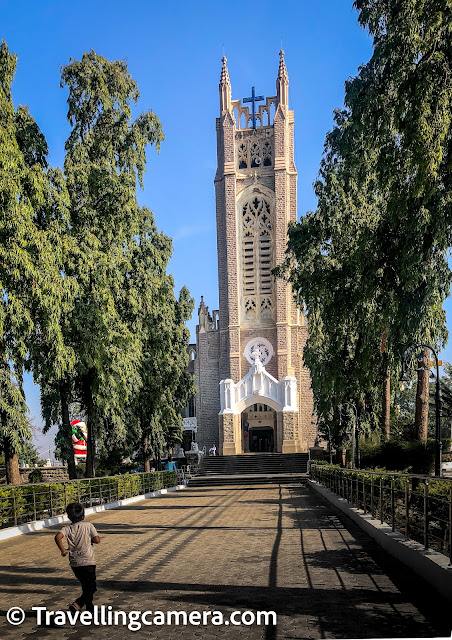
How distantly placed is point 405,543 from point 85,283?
1329 cm

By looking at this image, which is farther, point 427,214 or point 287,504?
point 287,504

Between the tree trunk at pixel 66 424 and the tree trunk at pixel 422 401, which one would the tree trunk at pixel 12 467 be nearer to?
the tree trunk at pixel 66 424

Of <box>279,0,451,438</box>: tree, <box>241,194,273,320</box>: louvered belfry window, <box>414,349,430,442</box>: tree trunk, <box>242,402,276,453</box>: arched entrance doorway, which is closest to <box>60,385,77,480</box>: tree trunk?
<box>279,0,451,438</box>: tree

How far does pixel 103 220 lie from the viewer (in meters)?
22.0

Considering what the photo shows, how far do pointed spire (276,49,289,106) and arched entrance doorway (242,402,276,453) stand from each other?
80.0 feet

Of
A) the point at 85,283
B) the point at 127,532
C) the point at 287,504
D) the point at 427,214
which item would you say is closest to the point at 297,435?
the point at 287,504

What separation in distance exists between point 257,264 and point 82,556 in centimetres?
5097

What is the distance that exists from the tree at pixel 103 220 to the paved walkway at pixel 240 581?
685 centimetres

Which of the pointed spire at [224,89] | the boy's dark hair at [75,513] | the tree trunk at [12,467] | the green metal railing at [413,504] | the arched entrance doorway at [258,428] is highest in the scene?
the pointed spire at [224,89]

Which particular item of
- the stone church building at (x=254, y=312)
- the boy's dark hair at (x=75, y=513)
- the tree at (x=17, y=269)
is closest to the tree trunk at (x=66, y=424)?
the tree at (x=17, y=269)

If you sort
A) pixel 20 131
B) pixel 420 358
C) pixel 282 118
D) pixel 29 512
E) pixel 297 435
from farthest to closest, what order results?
pixel 282 118
pixel 297 435
pixel 420 358
pixel 20 131
pixel 29 512

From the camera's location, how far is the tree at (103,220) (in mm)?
20500

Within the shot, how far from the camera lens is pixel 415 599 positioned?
713 cm

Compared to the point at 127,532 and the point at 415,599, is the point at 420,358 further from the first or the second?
the point at 415,599
